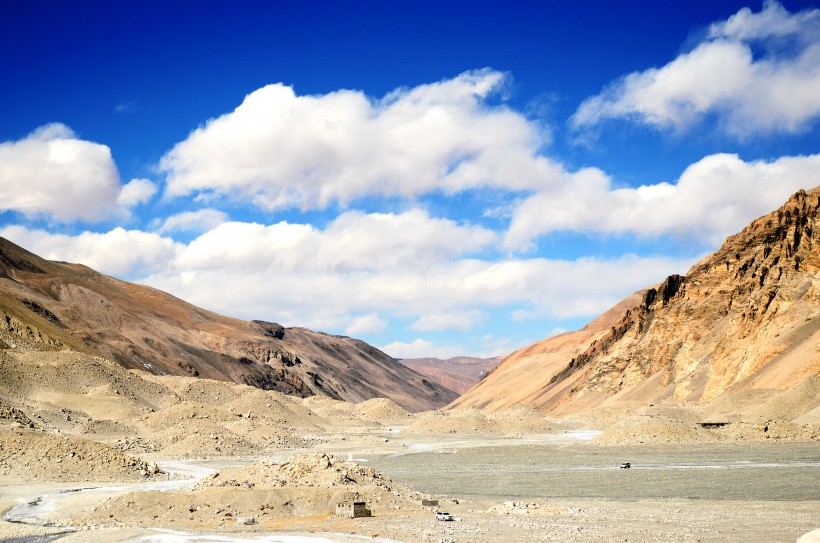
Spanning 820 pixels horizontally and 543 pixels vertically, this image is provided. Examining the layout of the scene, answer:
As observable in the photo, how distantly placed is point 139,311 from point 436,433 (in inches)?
4512

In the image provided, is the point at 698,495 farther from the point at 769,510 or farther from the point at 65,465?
the point at 65,465

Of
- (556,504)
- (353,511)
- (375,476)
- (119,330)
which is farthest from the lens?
(119,330)

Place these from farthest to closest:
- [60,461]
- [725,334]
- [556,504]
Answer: [725,334] < [60,461] < [556,504]

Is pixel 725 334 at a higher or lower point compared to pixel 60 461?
higher

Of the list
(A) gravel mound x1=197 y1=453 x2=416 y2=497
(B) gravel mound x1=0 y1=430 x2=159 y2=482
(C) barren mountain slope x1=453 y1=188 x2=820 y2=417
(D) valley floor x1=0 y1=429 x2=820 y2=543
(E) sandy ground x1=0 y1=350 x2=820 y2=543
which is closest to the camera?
(D) valley floor x1=0 y1=429 x2=820 y2=543

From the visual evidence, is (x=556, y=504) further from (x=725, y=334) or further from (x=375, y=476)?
Answer: (x=725, y=334)

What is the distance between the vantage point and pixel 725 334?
3593 inches

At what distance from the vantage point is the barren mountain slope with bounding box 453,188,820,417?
255 feet

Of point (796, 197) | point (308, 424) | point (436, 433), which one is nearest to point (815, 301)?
point (796, 197)

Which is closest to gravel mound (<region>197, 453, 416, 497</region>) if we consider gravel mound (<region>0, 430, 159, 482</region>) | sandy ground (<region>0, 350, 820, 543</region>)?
sandy ground (<region>0, 350, 820, 543</region>)

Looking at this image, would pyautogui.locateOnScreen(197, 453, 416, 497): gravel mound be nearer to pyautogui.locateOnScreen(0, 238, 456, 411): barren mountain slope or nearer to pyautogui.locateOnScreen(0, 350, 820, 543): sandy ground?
pyautogui.locateOnScreen(0, 350, 820, 543): sandy ground

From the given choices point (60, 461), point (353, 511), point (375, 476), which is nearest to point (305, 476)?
point (375, 476)

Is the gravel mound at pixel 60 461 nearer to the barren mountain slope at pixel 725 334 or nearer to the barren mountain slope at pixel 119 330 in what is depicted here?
the barren mountain slope at pixel 725 334

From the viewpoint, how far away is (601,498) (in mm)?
Result: 30047
